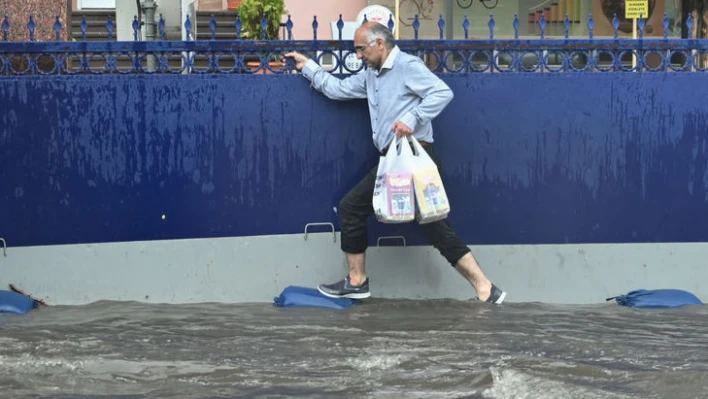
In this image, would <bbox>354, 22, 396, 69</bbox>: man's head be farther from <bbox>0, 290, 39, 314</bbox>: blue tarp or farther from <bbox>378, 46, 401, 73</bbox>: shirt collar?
<bbox>0, 290, 39, 314</bbox>: blue tarp

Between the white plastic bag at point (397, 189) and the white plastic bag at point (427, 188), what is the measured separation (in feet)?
0.14

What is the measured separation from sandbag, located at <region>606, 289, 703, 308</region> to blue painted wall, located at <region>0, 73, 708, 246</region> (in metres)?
0.37

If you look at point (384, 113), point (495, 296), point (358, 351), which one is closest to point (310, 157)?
point (384, 113)

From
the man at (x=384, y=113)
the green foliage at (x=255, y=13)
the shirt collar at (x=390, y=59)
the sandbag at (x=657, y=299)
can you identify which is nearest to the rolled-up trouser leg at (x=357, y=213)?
the man at (x=384, y=113)

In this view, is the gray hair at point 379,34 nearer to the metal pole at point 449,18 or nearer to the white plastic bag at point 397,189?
the white plastic bag at point 397,189

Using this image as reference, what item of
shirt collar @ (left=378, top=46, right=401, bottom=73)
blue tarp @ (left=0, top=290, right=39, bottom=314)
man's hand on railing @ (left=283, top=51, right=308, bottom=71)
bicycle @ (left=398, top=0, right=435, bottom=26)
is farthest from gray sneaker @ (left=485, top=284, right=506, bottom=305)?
bicycle @ (left=398, top=0, right=435, bottom=26)

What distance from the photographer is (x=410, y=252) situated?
329 inches

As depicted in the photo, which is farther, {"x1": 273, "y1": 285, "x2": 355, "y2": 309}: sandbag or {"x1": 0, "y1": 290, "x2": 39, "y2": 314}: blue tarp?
{"x1": 273, "y1": 285, "x2": 355, "y2": 309}: sandbag

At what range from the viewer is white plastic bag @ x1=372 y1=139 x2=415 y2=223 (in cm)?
765

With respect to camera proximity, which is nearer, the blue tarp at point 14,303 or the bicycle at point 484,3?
the blue tarp at point 14,303

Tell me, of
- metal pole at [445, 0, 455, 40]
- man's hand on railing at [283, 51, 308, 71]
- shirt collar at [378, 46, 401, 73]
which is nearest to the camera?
shirt collar at [378, 46, 401, 73]

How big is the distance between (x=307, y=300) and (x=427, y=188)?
1.16m

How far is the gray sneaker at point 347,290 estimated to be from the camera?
8.16 meters

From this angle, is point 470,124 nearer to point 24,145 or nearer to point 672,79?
point 672,79
